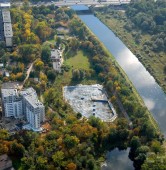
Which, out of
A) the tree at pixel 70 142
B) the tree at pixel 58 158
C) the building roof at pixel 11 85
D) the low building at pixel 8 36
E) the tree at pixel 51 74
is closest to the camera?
the tree at pixel 58 158

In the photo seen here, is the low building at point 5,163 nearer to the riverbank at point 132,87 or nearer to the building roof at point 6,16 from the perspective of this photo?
the riverbank at point 132,87

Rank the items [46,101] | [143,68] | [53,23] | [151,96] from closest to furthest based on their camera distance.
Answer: [46,101] < [151,96] < [143,68] < [53,23]

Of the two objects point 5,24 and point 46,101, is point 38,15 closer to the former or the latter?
point 5,24

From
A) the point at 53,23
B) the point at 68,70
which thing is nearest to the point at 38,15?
the point at 53,23

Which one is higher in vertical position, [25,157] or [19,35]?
[19,35]

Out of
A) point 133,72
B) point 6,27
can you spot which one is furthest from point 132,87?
point 6,27

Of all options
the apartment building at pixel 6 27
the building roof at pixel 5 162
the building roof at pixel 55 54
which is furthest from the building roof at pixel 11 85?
the building roof at pixel 5 162

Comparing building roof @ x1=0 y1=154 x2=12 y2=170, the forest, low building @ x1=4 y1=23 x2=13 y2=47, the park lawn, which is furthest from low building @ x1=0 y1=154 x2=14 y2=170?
low building @ x1=4 y1=23 x2=13 y2=47

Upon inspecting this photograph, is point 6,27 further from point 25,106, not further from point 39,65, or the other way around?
point 25,106

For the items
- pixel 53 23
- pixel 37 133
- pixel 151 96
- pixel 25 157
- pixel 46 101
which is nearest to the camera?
pixel 25 157
